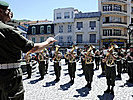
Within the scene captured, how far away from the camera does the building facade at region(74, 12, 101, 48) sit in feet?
126

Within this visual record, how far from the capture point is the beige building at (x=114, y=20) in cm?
3809

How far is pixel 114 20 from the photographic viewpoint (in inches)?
1545

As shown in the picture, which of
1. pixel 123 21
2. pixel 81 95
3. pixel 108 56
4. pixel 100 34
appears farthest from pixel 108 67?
Result: pixel 123 21

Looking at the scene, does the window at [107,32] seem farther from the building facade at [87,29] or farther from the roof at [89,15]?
the roof at [89,15]

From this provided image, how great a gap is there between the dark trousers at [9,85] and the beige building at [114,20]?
1438 inches

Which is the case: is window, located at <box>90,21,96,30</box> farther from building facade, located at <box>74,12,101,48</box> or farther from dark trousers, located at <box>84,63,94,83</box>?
dark trousers, located at <box>84,63,94,83</box>

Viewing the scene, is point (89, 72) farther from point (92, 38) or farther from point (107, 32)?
point (107, 32)

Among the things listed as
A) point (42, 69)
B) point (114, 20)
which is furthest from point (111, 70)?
point (114, 20)

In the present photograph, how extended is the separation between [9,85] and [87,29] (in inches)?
1465

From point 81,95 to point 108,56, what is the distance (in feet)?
7.43

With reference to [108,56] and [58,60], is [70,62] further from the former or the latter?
[108,56]

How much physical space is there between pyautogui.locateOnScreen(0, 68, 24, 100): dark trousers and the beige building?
3652cm

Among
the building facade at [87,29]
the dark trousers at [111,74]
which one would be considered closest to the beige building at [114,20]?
the building facade at [87,29]

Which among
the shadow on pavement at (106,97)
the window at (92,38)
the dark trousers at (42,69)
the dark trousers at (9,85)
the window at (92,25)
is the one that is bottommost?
the shadow on pavement at (106,97)
